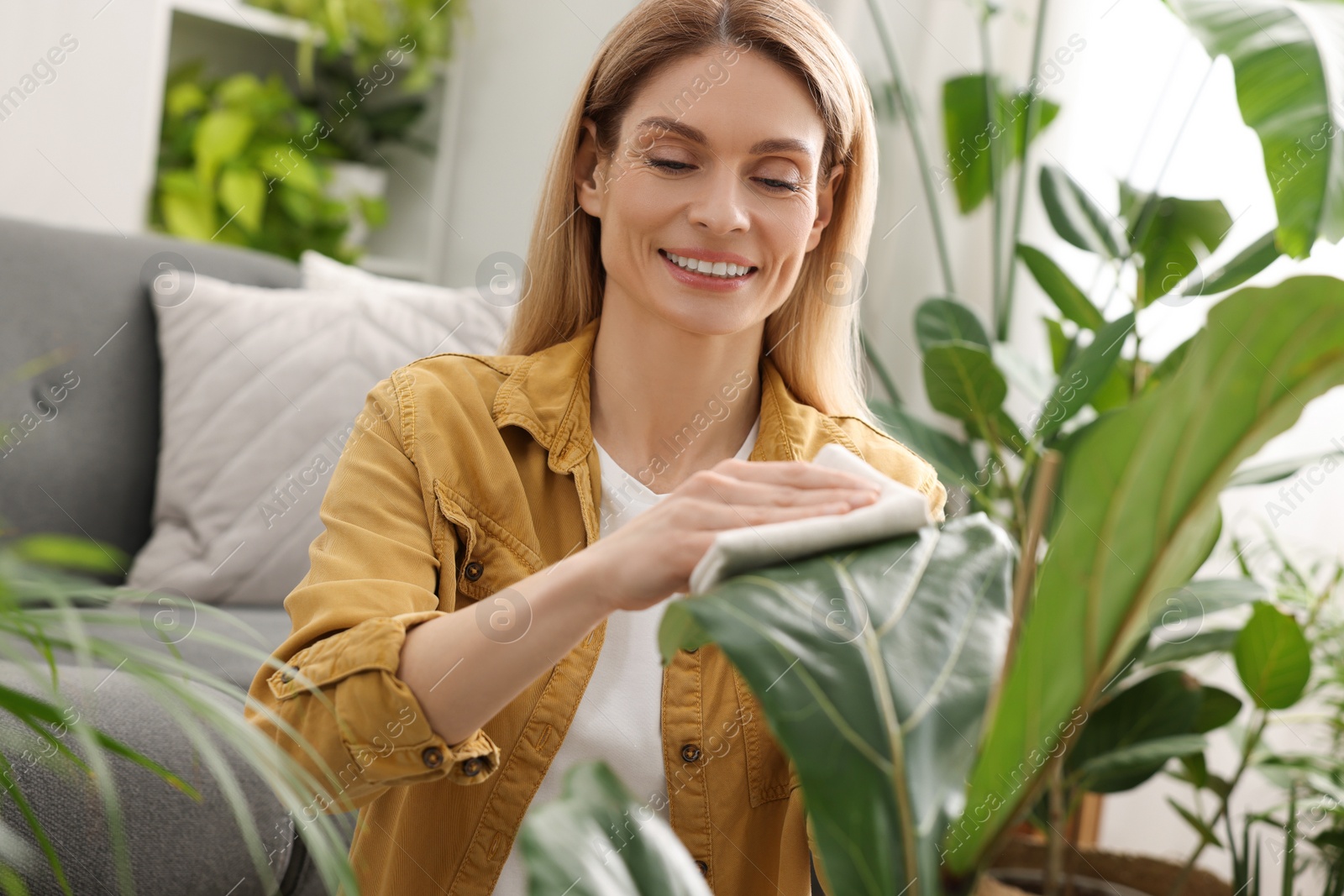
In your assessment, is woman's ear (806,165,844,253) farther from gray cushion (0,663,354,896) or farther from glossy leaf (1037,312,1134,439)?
gray cushion (0,663,354,896)

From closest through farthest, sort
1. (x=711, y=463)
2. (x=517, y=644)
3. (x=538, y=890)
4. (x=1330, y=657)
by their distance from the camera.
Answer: (x=538, y=890) < (x=517, y=644) < (x=711, y=463) < (x=1330, y=657)

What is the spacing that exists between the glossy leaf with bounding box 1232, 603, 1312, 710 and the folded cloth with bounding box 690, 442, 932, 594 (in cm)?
93

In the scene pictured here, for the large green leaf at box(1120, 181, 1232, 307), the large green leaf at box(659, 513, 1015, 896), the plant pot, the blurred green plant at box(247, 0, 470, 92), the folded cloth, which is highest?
the blurred green plant at box(247, 0, 470, 92)

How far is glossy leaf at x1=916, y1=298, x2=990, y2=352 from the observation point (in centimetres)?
162

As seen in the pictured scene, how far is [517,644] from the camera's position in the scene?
2.36 ft

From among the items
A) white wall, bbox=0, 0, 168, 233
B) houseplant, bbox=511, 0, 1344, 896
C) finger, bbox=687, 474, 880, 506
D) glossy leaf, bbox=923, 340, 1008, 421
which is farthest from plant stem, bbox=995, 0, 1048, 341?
white wall, bbox=0, 0, 168, 233

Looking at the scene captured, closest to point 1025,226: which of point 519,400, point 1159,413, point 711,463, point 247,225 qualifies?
point 711,463

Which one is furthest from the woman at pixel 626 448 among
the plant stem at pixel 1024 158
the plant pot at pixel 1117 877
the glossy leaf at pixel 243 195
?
the glossy leaf at pixel 243 195

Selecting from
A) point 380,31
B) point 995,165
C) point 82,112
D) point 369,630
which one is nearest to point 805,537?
point 369,630

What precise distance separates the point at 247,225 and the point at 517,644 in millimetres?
1763

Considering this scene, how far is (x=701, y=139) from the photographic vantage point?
3.15 feet

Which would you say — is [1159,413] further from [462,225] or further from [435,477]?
[462,225]

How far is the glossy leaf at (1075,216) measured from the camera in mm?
1545

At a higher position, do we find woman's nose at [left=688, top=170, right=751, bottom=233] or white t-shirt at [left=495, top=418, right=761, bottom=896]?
woman's nose at [left=688, top=170, right=751, bottom=233]
